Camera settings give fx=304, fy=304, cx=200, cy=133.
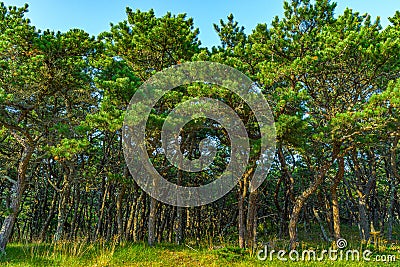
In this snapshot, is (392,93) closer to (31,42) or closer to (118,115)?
(118,115)

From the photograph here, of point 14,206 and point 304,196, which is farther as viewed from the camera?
point 304,196

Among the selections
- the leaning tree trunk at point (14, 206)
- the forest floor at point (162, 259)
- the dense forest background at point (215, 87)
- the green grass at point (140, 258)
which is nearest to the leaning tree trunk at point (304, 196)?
the dense forest background at point (215, 87)

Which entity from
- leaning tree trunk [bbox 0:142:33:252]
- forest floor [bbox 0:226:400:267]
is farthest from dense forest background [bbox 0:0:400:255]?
forest floor [bbox 0:226:400:267]

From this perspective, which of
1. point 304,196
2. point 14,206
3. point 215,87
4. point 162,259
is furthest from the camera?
point 304,196

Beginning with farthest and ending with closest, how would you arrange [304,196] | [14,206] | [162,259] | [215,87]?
1. [304,196]
2. [14,206]
3. [162,259]
4. [215,87]

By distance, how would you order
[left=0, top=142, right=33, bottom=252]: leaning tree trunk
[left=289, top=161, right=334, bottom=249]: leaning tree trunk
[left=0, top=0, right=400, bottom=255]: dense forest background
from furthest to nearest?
[left=289, top=161, right=334, bottom=249]: leaning tree trunk
[left=0, top=142, right=33, bottom=252]: leaning tree trunk
[left=0, top=0, right=400, bottom=255]: dense forest background

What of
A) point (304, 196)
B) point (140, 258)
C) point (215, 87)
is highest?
point (215, 87)

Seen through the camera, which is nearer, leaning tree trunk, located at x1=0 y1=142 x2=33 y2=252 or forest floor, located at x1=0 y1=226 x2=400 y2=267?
forest floor, located at x1=0 y1=226 x2=400 y2=267

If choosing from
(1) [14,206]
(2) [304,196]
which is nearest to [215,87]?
(2) [304,196]

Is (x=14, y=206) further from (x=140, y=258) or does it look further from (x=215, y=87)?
(x=215, y=87)

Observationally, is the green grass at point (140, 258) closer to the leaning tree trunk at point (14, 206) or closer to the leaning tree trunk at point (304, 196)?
the leaning tree trunk at point (14, 206)

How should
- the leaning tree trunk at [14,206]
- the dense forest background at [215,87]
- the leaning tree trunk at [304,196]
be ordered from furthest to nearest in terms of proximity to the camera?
the leaning tree trunk at [304,196] → the leaning tree trunk at [14,206] → the dense forest background at [215,87]

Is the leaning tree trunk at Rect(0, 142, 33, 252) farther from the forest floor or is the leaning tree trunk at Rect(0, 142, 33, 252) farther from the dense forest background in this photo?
the forest floor

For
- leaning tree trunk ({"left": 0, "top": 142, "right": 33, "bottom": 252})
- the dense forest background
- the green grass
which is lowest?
the green grass
